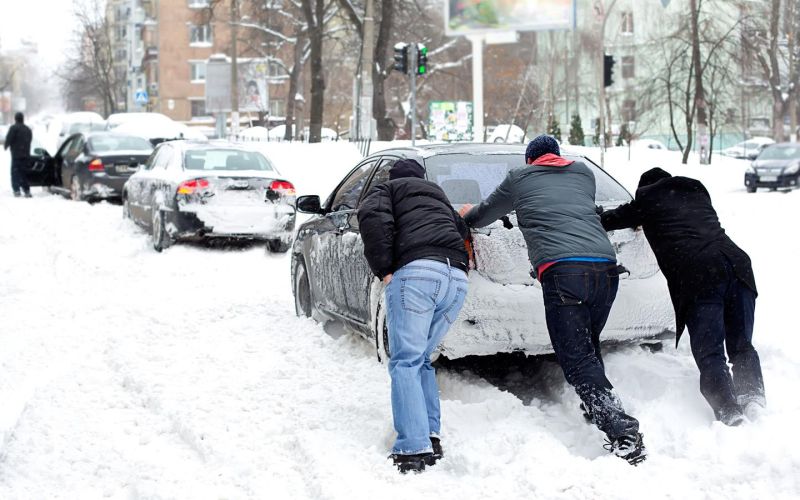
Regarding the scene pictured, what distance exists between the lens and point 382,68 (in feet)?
113

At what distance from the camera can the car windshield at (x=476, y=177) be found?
256 inches

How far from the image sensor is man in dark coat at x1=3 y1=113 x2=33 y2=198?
21625 mm

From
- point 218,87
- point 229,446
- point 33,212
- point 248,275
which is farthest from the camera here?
point 218,87

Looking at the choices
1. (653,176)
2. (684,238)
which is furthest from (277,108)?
(684,238)

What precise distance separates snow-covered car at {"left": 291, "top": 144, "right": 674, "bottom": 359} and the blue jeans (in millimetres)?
756

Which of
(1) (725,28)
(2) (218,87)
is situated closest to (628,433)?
(2) (218,87)

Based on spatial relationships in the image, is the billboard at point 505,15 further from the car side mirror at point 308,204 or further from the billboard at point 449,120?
the car side mirror at point 308,204

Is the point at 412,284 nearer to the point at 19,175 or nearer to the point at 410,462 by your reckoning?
the point at 410,462

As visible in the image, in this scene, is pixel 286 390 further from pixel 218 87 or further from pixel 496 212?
pixel 218 87

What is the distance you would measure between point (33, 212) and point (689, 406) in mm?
15357

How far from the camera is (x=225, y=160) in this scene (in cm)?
1374

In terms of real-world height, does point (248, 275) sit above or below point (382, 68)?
below

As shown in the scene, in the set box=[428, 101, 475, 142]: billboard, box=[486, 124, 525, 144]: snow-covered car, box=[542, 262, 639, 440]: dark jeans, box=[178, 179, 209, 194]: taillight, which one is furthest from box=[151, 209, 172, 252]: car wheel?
box=[486, 124, 525, 144]: snow-covered car

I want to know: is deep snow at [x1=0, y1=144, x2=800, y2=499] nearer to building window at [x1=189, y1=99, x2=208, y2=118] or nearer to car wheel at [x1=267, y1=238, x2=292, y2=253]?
car wheel at [x1=267, y1=238, x2=292, y2=253]
